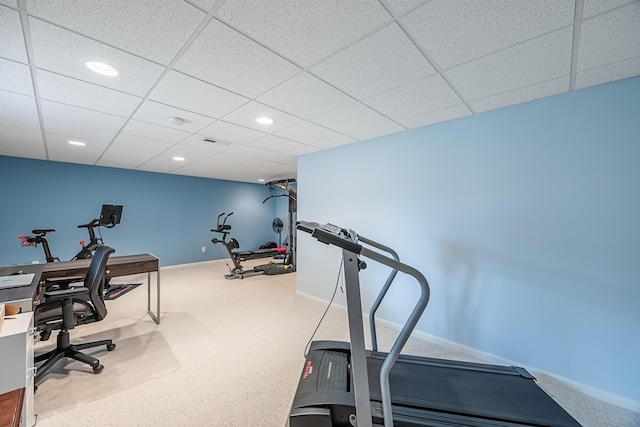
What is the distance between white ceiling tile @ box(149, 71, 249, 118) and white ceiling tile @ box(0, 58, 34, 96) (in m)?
0.70

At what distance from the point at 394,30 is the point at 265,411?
2.40 m

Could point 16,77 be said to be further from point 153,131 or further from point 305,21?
point 305,21

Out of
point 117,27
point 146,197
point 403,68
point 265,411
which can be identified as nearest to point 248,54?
point 117,27

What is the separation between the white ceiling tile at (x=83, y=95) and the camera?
5.74 feet

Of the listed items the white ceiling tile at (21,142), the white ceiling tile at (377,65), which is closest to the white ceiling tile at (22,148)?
the white ceiling tile at (21,142)

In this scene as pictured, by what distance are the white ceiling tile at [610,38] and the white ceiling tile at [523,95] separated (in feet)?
0.65

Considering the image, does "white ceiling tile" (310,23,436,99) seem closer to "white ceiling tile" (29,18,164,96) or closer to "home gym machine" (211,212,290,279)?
"white ceiling tile" (29,18,164,96)

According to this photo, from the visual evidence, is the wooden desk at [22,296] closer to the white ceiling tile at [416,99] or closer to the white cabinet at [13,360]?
the white cabinet at [13,360]

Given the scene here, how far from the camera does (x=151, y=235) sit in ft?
18.1

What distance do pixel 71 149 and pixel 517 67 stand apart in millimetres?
5400

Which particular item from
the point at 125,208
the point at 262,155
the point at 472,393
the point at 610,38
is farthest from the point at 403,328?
the point at 125,208

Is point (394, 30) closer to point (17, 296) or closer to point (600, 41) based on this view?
point (600, 41)

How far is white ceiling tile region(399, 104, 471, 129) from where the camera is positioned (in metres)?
2.21

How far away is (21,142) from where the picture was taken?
327 cm
